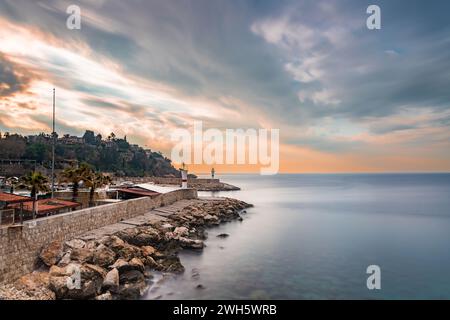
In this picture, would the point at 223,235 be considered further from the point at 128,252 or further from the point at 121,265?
the point at 121,265

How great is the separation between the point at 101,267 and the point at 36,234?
147 inches

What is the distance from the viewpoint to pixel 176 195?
4869 centimetres

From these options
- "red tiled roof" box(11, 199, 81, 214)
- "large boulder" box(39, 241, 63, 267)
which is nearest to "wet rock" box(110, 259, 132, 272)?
"large boulder" box(39, 241, 63, 267)

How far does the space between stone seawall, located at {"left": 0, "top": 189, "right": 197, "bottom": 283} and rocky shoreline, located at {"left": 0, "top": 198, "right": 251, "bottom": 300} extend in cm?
45

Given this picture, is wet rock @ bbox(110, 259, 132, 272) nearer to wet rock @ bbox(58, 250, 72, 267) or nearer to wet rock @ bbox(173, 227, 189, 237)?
wet rock @ bbox(58, 250, 72, 267)

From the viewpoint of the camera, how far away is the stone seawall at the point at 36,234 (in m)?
13.8

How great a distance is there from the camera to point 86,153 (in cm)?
12812

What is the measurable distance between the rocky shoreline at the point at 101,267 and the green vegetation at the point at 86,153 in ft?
127

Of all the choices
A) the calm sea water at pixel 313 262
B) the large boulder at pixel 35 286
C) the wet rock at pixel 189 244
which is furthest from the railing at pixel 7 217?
the wet rock at pixel 189 244

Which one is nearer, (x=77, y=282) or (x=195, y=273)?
(x=77, y=282)

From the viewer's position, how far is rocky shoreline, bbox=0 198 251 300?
45.5 feet

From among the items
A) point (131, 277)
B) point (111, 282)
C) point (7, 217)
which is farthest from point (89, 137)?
point (111, 282)

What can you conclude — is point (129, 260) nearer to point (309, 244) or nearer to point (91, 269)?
point (91, 269)

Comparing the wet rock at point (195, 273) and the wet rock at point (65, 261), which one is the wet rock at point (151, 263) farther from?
the wet rock at point (65, 261)
